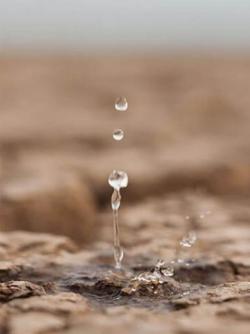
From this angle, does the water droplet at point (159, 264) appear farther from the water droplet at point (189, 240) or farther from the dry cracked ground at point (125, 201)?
the water droplet at point (189, 240)

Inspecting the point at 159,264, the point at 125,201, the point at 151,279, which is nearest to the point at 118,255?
the point at 159,264

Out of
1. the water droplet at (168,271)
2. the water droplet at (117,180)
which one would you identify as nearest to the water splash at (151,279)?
the water droplet at (168,271)

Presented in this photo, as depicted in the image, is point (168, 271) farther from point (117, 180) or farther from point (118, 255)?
point (117, 180)

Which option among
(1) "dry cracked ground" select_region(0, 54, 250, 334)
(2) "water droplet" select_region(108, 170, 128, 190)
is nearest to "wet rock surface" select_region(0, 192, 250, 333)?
(1) "dry cracked ground" select_region(0, 54, 250, 334)

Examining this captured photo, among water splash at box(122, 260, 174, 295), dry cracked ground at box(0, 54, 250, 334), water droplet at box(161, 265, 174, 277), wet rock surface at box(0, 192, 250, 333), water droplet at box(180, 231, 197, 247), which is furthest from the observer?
water droplet at box(180, 231, 197, 247)

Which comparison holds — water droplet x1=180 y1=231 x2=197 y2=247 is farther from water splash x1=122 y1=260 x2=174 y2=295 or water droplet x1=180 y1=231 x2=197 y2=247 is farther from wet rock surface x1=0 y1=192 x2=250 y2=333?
water splash x1=122 y1=260 x2=174 y2=295

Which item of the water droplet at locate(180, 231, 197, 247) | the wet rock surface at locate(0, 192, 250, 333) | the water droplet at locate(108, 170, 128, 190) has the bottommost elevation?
the wet rock surface at locate(0, 192, 250, 333)

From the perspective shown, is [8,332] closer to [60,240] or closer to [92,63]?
[60,240]
